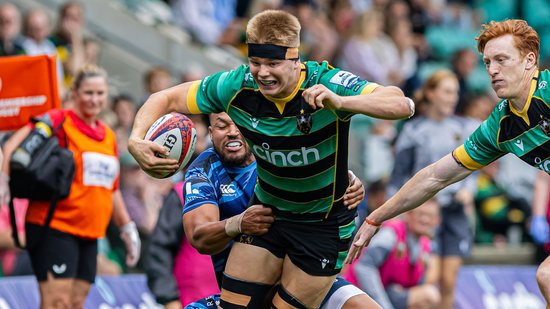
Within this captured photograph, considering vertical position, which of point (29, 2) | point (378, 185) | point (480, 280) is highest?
point (29, 2)

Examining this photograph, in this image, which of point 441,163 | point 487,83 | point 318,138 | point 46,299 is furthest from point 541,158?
point 487,83

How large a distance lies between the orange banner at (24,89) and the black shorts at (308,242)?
3.14m

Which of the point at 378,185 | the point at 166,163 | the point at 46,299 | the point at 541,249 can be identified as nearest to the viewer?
the point at 166,163

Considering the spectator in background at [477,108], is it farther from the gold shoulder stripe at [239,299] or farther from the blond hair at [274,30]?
the blond hair at [274,30]

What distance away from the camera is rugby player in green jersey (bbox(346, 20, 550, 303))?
23.7ft

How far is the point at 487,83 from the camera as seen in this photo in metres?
18.2

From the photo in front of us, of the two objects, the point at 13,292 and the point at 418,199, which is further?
the point at 13,292

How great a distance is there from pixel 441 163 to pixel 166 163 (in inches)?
76.6

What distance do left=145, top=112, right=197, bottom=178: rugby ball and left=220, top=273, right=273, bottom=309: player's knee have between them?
0.79 m

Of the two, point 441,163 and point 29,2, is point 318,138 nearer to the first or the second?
point 441,163

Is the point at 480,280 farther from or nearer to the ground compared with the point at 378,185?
nearer to the ground

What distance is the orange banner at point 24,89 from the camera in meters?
9.62

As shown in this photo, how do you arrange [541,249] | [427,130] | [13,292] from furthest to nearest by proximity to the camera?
1. [541,249]
2. [427,130]
3. [13,292]

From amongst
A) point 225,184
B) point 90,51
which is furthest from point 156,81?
point 225,184
